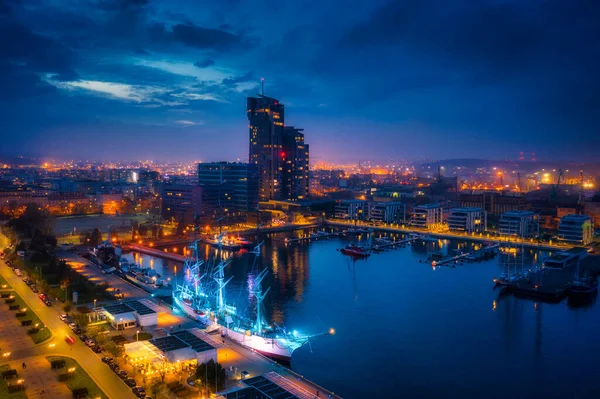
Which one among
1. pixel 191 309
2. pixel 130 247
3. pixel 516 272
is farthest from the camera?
pixel 130 247

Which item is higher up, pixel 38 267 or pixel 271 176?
pixel 271 176

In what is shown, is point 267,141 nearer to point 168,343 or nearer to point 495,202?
point 495,202

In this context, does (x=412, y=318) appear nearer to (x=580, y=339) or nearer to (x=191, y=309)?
(x=580, y=339)

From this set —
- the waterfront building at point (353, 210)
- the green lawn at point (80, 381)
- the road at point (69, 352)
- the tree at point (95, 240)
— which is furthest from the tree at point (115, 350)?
the waterfront building at point (353, 210)

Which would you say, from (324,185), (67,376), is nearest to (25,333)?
(67,376)

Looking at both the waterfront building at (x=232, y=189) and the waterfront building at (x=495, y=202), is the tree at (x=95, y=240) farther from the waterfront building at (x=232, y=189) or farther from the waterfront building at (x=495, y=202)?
the waterfront building at (x=495, y=202)

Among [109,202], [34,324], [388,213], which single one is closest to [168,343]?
[34,324]
